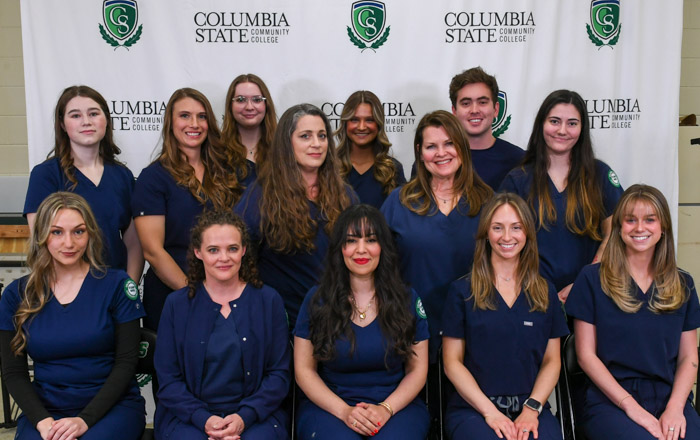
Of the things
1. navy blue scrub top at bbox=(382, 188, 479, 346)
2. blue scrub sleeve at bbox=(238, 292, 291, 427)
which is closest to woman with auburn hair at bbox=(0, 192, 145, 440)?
blue scrub sleeve at bbox=(238, 292, 291, 427)

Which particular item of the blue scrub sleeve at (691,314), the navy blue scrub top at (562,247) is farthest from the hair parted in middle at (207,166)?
the blue scrub sleeve at (691,314)

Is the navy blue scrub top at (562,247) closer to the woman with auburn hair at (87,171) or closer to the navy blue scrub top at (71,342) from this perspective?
the navy blue scrub top at (71,342)

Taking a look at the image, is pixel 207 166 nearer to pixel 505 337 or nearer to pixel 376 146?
pixel 376 146

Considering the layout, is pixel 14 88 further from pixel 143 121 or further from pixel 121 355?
pixel 121 355

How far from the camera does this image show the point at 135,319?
2529mm

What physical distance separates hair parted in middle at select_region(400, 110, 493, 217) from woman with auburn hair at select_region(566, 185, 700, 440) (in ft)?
1.77

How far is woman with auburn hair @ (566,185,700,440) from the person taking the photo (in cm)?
244

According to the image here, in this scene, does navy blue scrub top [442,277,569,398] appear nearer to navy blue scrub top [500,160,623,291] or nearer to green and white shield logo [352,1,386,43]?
navy blue scrub top [500,160,623,291]

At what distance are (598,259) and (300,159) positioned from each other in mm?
1374

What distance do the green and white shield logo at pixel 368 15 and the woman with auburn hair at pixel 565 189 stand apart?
1.34 metres

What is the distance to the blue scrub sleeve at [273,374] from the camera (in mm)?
2344

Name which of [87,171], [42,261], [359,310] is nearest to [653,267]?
[359,310]

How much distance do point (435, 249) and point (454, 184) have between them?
0.30m

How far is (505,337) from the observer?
8.00 ft
